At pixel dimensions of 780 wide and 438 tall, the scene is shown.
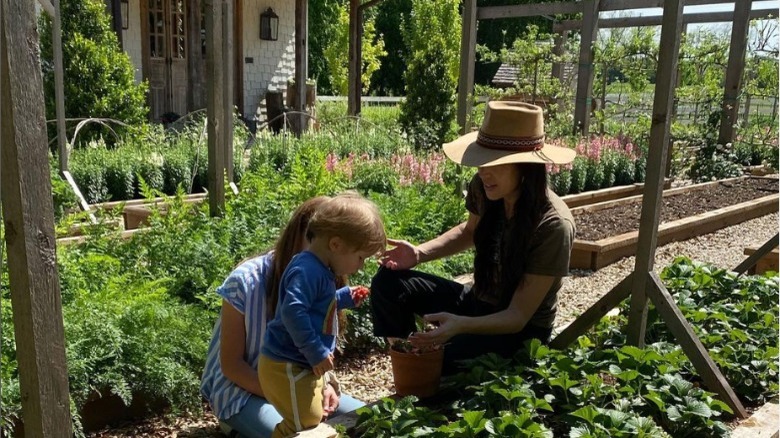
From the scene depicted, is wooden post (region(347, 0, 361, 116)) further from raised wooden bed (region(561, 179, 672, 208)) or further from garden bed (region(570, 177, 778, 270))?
garden bed (region(570, 177, 778, 270))

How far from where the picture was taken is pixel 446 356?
10.0ft

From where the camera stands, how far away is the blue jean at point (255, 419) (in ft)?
8.59

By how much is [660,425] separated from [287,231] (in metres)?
1.54

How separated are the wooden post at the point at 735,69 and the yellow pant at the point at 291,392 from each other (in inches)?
432

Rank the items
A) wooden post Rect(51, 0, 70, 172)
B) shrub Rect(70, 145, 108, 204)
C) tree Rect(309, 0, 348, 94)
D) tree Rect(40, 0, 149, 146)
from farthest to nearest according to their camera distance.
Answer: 1. tree Rect(309, 0, 348, 94)
2. tree Rect(40, 0, 149, 146)
3. shrub Rect(70, 145, 108, 204)
4. wooden post Rect(51, 0, 70, 172)

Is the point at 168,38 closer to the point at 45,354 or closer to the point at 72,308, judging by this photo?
the point at 72,308

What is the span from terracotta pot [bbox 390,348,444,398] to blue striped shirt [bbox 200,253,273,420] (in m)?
0.55

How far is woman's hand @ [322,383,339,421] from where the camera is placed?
2697 millimetres

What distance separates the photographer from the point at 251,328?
267cm

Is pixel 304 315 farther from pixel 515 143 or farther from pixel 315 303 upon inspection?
pixel 515 143

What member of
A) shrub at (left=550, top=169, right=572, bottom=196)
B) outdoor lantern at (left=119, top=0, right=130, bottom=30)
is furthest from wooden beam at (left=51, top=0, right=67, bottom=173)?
outdoor lantern at (left=119, top=0, right=130, bottom=30)

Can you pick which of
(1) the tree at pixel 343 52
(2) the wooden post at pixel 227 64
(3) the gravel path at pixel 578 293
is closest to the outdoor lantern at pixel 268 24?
(1) the tree at pixel 343 52

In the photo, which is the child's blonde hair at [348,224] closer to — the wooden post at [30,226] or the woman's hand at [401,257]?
the woman's hand at [401,257]

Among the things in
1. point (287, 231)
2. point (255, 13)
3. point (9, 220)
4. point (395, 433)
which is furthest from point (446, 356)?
point (255, 13)
